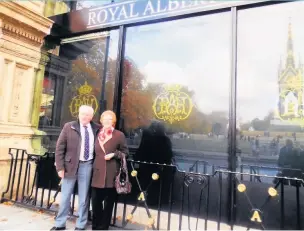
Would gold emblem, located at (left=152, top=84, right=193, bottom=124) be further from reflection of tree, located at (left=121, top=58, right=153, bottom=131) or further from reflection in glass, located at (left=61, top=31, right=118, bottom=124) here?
reflection in glass, located at (left=61, top=31, right=118, bottom=124)

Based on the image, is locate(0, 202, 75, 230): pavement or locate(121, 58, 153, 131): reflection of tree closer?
locate(0, 202, 75, 230): pavement

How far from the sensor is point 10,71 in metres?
4.93

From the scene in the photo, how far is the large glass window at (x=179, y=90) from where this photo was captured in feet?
13.7

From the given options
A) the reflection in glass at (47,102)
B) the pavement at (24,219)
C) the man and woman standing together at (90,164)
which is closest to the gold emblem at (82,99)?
the reflection in glass at (47,102)

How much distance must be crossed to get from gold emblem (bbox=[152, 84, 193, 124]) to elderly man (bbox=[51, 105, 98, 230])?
4.58 feet

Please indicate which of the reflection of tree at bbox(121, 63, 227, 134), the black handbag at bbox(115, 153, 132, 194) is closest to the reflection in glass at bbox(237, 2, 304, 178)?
the reflection of tree at bbox(121, 63, 227, 134)

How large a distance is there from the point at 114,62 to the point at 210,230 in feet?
11.7

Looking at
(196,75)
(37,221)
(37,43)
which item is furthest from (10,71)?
(196,75)

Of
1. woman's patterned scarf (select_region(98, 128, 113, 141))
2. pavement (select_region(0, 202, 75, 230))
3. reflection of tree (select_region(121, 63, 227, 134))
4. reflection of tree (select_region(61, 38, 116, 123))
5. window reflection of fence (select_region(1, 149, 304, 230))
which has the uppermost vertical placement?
reflection of tree (select_region(61, 38, 116, 123))

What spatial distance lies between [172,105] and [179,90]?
299 mm

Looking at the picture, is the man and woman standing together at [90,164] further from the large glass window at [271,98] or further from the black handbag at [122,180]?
the large glass window at [271,98]

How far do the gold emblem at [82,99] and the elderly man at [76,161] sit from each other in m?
1.71

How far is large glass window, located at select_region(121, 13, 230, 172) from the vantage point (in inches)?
165

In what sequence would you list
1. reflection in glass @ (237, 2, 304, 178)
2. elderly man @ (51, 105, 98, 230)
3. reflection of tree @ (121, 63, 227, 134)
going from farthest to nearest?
reflection of tree @ (121, 63, 227, 134) → reflection in glass @ (237, 2, 304, 178) → elderly man @ (51, 105, 98, 230)
